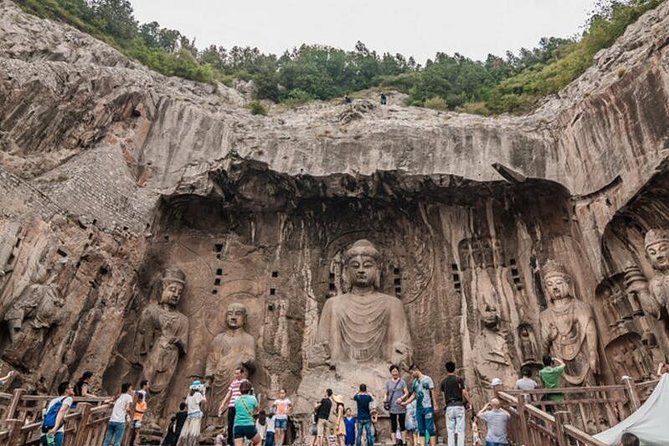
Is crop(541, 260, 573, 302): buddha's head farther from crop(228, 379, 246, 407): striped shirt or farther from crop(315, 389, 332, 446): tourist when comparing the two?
crop(228, 379, 246, 407): striped shirt

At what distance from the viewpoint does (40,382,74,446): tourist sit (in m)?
5.73

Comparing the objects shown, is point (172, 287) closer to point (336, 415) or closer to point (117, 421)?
point (117, 421)

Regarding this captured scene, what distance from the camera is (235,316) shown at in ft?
38.9

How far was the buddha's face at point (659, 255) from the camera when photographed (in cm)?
945

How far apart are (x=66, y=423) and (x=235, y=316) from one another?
581 cm

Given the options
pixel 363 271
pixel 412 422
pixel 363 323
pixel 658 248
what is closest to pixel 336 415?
pixel 412 422

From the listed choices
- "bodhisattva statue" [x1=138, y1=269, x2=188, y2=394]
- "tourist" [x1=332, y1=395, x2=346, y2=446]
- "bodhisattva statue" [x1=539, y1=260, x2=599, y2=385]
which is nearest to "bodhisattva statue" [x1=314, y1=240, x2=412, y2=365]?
"bodhisattva statue" [x1=539, y1=260, x2=599, y2=385]

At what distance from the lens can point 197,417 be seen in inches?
290

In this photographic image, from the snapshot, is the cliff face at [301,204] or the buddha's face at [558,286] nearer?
the cliff face at [301,204]

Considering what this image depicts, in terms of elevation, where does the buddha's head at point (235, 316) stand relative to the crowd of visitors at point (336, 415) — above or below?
above

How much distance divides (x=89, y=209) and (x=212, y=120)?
3.55 m

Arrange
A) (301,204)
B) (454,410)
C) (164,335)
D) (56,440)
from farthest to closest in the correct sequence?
(301,204) → (164,335) → (454,410) → (56,440)

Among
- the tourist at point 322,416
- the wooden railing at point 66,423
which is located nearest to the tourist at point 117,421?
the wooden railing at point 66,423

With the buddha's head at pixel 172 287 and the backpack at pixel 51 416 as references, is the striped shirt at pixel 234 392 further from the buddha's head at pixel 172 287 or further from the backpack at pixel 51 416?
the buddha's head at pixel 172 287
